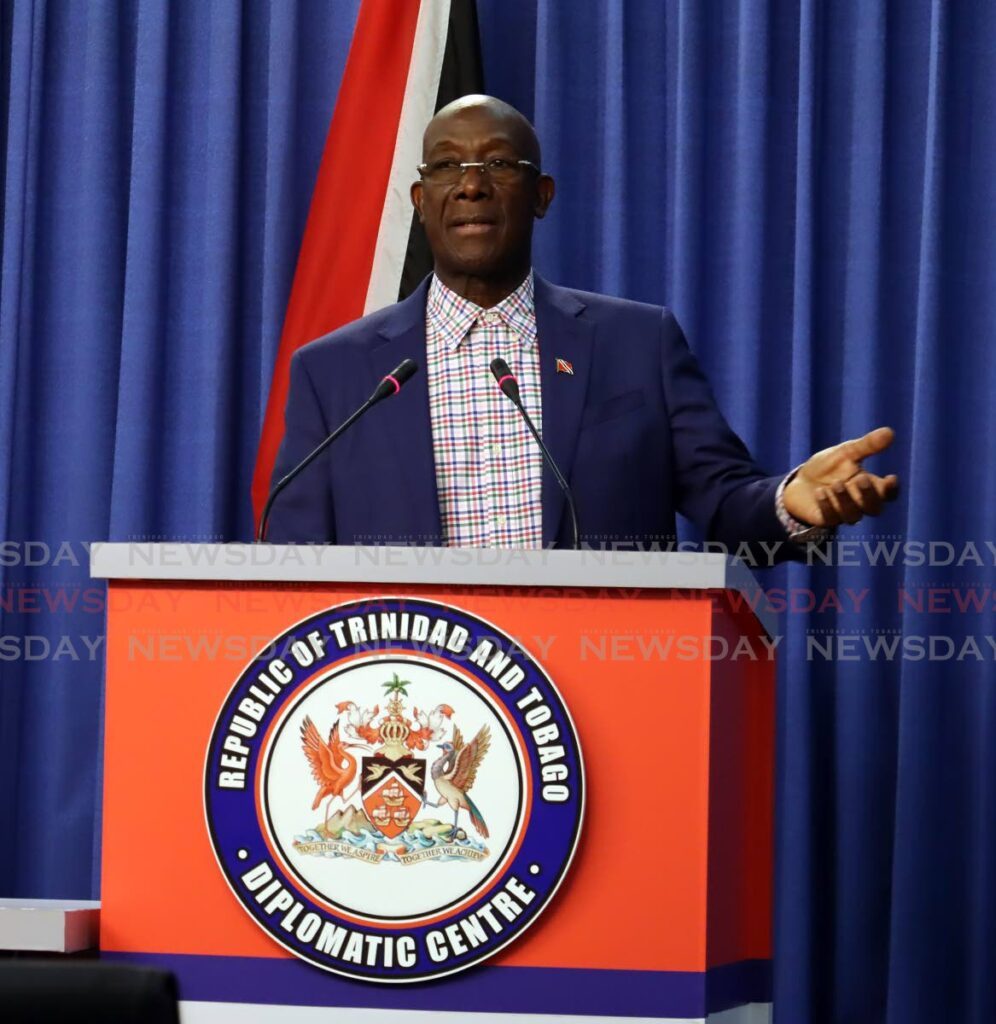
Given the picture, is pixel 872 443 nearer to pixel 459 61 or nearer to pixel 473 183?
pixel 473 183

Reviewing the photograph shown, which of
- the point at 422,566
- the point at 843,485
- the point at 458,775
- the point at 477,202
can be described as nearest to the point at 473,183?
the point at 477,202

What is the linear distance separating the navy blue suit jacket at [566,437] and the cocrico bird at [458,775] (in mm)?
772

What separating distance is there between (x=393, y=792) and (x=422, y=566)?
22 cm

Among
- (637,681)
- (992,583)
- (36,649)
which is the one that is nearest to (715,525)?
(637,681)

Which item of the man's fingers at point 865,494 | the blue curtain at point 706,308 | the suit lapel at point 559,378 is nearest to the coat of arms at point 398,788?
the man's fingers at point 865,494

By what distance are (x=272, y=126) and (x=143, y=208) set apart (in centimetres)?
36

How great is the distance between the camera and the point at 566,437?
8.09 feet

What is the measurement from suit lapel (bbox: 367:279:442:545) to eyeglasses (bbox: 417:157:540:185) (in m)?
0.19

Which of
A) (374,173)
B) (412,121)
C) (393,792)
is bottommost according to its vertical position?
(393,792)

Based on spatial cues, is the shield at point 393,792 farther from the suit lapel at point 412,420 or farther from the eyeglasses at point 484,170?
the eyeglasses at point 484,170

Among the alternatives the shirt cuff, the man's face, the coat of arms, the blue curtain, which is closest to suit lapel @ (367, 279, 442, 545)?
the man's face

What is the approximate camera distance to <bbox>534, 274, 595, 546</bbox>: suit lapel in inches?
94.7

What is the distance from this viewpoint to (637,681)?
1.64m

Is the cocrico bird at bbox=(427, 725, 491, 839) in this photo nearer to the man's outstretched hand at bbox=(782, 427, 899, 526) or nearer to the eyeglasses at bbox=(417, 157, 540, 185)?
the man's outstretched hand at bbox=(782, 427, 899, 526)
